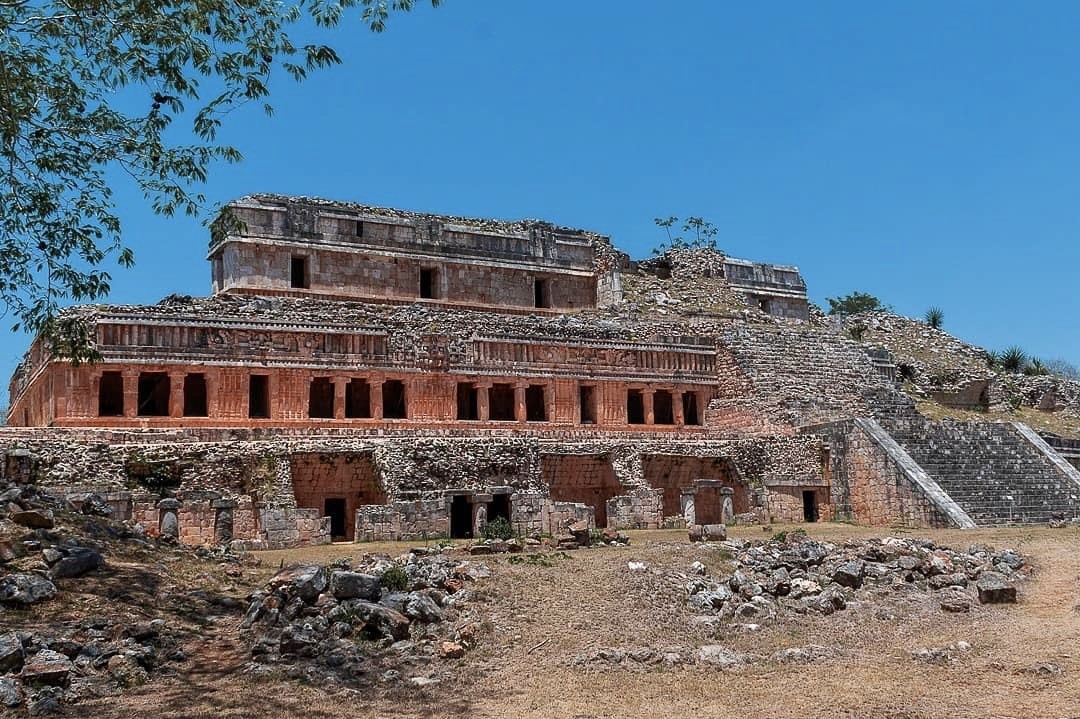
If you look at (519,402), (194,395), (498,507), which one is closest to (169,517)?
(498,507)

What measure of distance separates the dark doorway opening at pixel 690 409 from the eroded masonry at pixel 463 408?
0.24 ft

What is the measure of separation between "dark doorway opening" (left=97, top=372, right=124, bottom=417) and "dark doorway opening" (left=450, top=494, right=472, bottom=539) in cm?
917

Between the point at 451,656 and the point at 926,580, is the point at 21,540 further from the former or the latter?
the point at 926,580

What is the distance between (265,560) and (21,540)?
13.9ft

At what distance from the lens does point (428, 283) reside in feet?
114

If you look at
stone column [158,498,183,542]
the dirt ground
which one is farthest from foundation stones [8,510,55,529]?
stone column [158,498,183,542]

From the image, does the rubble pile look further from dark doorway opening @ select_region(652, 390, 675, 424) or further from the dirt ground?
dark doorway opening @ select_region(652, 390, 675, 424)

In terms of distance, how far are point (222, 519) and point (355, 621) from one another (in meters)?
7.96

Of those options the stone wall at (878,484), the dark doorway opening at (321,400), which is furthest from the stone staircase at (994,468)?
the dark doorway opening at (321,400)

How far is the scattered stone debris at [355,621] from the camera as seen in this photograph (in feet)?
32.2

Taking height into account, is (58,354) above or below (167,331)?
below

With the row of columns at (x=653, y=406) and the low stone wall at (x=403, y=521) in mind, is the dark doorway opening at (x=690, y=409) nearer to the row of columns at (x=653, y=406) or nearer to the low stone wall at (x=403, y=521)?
the row of columns at (x=653, y=406)

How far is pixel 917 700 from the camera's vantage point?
27.9 feet

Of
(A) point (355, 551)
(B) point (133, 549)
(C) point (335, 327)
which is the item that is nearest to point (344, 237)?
(C) point (335, 327)
